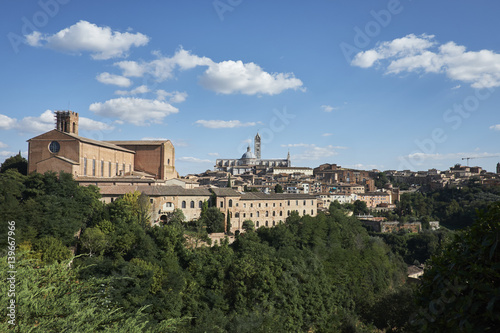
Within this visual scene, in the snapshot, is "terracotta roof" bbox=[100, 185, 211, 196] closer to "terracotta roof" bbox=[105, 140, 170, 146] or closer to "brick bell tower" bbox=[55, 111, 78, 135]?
"terracotta roof" bbox=[105, 140, 170, 146]

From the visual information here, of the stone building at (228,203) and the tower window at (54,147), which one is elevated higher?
the tower window at (54,147)

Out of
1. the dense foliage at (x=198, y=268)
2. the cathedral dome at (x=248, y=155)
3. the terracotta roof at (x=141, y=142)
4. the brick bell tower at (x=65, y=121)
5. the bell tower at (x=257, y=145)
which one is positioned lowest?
the dense foliage at (x=198, y=268)

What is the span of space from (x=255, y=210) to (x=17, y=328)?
3108 cm

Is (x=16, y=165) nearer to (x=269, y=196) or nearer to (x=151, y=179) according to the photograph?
(x=151, y=179)

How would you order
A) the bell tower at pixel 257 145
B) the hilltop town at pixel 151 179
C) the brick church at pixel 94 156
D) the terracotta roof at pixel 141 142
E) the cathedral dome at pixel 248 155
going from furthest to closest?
the bell tower at pixel 257 145
the cathedral dome at pixel 248 155
the terracotta roof at pixel 141 142
the brick church at pixel 94 156
the hilltop town at pixel 151 179

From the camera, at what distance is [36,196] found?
85.4 ft

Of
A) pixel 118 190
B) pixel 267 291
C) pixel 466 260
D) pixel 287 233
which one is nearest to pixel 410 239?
pixel 287 233

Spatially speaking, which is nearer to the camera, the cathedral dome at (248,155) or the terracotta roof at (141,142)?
the terracotta roof at (141,142)

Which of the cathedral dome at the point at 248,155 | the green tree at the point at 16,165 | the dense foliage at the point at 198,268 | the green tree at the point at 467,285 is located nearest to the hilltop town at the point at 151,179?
the dense foliage at the point at 198,268

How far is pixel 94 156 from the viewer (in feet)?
113

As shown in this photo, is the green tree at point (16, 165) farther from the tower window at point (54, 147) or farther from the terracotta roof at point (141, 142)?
the terracotta roof at point (141, 142)

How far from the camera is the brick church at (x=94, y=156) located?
3191 centimetres

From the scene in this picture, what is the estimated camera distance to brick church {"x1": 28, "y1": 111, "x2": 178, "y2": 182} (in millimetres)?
31906

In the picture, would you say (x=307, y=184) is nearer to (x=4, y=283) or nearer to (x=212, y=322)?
(x=212, y=322)
